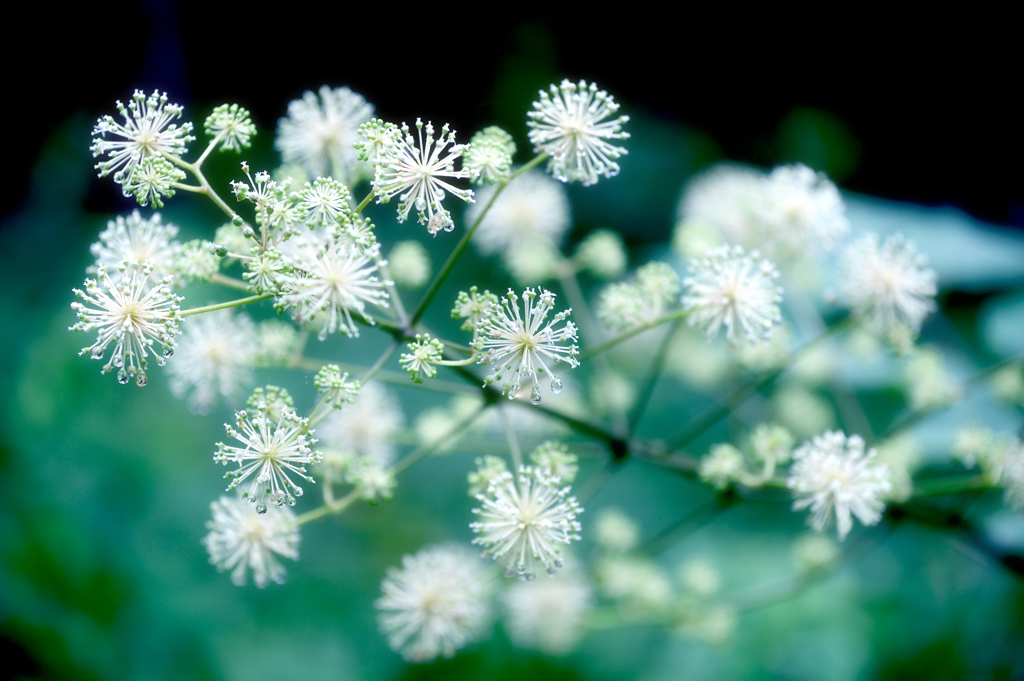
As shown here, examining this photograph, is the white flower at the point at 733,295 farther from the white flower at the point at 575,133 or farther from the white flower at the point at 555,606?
the white flower at the point at 555,606

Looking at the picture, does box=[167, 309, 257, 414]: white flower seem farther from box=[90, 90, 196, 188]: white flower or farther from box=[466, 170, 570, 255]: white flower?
box=[466, 170, 570, 255]: white flower

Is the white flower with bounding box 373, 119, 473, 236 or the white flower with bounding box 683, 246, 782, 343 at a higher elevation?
the white flower with bounding box 683, 246, 782, 343

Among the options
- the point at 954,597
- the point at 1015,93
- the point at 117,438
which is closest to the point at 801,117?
the point at 1015,93

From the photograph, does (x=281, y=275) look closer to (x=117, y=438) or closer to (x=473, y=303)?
(x=473, y=303)

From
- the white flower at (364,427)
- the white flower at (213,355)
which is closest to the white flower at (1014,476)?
the white flower at (364,427)

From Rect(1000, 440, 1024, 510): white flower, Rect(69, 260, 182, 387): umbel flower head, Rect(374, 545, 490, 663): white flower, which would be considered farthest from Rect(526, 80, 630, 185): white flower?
Rect(1000, 440, 1024, 510): white flower

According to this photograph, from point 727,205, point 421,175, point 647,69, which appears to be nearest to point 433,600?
point 421,175
